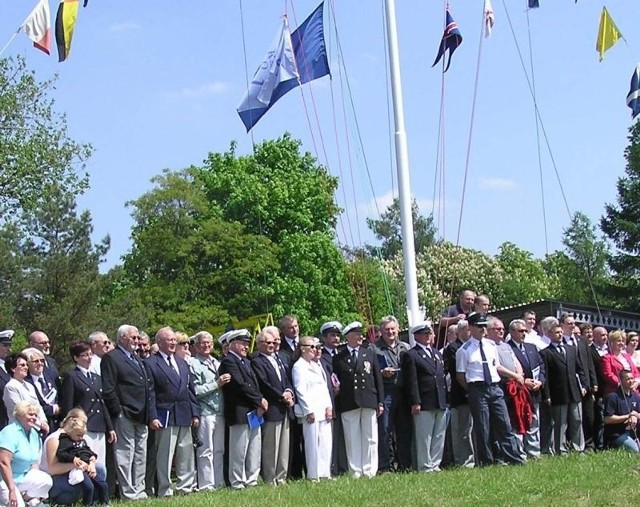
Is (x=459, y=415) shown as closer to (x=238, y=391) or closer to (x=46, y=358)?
(x=238, y=391)

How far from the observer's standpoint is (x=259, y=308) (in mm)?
42781

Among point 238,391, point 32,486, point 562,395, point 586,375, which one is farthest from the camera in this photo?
point 586,375

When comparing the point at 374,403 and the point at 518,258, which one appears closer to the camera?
the point at 374,403

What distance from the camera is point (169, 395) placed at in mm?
11781

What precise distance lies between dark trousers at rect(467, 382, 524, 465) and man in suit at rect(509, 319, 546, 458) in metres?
0.79

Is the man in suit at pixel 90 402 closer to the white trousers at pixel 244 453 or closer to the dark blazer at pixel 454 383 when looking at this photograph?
the white trousers at pixel 244 453

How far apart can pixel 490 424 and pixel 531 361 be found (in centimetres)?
138

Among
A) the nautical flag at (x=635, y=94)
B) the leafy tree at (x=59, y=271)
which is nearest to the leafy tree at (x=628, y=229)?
the leafy tree at (x=59, y=271)

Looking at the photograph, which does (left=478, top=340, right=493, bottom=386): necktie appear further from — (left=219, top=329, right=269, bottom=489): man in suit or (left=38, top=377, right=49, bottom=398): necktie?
(left=38, top=377, right=49, bottom=398): necktie

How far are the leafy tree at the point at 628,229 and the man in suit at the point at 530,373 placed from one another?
105ft

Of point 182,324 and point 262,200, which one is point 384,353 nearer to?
point 182,324

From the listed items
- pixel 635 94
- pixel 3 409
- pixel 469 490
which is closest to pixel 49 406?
pixel 3 409

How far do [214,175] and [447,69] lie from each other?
30.4m

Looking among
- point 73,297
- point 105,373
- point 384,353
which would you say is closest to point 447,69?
point 384,353
